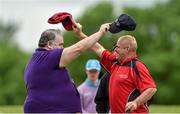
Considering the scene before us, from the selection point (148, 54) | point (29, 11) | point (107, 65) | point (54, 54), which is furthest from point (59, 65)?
point (29, 11)

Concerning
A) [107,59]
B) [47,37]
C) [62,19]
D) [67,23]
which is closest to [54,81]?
[47,37]

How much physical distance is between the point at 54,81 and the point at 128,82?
141 cm

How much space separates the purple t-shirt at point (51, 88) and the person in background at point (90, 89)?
4.68 m

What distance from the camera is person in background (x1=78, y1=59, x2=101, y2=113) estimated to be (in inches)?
521

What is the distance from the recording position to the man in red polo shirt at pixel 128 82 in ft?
30.3

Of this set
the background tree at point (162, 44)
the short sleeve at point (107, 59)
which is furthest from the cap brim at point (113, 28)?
the background tree at point (162, 44)

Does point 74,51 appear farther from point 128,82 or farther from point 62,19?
point 128,82

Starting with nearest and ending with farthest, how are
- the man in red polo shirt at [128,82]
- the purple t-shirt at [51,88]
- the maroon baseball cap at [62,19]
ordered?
the purple t-shirt at [51,88], the maroon baseball cap at [62,19], the man in red polo shirt at [128,82]

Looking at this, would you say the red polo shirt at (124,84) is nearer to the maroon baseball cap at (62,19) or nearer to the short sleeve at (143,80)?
the short sleeve at (143,80)

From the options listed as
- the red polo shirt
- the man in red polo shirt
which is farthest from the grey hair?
the red polo shirt

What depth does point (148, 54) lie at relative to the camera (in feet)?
228

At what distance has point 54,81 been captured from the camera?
8438 mm

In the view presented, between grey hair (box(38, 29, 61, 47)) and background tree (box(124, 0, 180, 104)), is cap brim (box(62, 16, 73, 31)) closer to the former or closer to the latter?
grey hair (box(38, 29, 61, 47))

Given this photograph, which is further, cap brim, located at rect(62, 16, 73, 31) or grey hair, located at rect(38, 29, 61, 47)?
cap brim, located at rect(62, 16, 73, 31)
